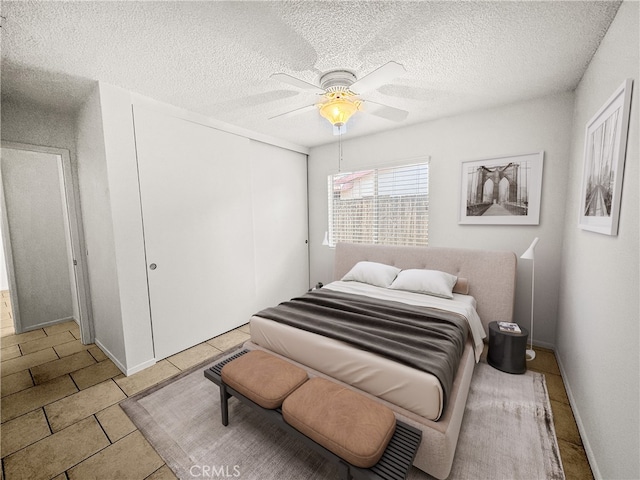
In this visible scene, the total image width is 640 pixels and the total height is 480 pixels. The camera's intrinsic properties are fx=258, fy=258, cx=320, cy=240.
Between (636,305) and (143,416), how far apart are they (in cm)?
302

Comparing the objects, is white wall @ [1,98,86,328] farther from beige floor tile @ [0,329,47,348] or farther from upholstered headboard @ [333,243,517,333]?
upholstered headboard @ [333,243,517,333]

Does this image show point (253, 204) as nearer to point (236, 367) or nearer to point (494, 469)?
point (236, 367)

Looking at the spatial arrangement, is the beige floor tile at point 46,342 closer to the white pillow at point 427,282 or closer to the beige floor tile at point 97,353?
the beige floor tile at point 97,353

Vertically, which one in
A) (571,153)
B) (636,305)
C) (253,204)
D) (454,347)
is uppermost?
(571,153)

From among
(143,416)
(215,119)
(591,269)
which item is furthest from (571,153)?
(143,416)

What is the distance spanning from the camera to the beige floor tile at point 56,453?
5.01ft

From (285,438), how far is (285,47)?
8.68 feet

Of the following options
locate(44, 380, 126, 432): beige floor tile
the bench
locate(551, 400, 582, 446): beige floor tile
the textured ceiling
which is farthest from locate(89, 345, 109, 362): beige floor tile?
locate(551, 400, 582, 446): beige floor tile

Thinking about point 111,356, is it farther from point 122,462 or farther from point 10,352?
point 122,462

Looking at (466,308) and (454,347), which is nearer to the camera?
(454,347)

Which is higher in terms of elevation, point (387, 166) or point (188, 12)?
point (188, 12)

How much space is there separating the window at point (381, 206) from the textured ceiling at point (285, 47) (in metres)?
1.12

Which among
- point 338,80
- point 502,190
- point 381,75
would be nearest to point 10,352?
point 338,80

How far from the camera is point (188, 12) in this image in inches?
57.6
